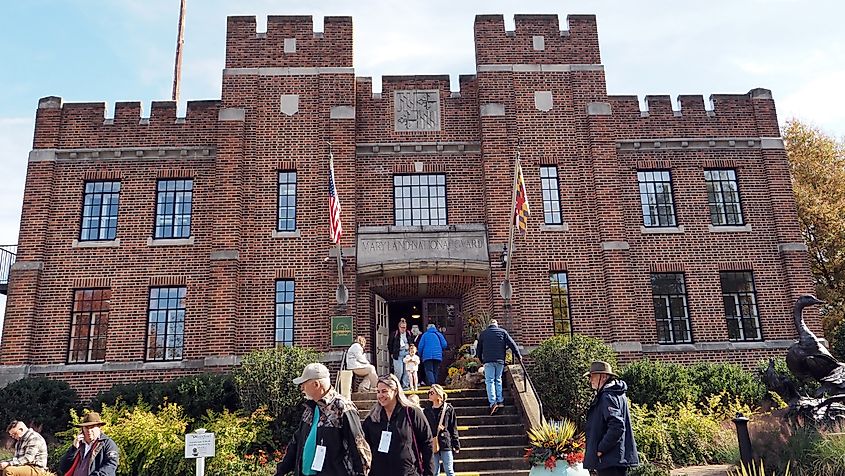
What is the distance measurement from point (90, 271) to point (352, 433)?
579 inches

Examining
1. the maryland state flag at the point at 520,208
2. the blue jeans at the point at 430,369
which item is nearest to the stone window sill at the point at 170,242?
the blue jeans at the point at 430,369

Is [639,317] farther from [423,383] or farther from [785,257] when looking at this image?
[423,383]

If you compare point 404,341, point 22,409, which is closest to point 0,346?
point 22,409

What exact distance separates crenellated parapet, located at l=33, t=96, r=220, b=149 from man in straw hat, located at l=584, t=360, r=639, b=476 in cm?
1434

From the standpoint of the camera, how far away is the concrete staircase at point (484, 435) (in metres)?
Answer: 11.5

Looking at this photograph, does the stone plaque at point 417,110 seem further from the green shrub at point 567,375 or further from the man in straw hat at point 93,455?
the man in straw hat at point 93,455

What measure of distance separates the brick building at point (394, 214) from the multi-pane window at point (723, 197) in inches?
2.5

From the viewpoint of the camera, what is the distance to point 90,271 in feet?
56.3

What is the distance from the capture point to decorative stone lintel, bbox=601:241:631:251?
17344 millimetres

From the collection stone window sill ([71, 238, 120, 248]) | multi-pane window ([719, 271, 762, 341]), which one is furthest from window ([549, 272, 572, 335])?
stone window sill ([71, 238, 120, 248])

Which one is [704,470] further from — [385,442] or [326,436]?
[326,436]

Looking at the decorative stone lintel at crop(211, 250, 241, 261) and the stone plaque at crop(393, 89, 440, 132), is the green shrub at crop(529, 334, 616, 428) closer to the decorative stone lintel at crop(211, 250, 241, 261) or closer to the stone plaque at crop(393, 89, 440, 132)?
the stone plaque at crop(393, 89, 440, 132)

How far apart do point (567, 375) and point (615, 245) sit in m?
4.64

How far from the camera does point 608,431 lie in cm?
649
